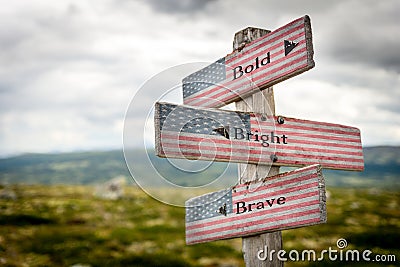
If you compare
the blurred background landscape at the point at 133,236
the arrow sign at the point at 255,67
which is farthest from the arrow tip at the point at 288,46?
the blurred background landscape at the point at 133,236

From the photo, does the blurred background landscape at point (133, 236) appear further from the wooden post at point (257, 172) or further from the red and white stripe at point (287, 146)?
the wooden post at point (257, 172)

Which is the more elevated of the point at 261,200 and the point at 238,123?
the point at 238,123

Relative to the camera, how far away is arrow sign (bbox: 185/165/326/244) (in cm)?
461

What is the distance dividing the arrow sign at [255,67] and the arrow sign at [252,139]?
0.51 m

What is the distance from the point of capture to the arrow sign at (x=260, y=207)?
15.1 feet

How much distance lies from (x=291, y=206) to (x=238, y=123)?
100cm

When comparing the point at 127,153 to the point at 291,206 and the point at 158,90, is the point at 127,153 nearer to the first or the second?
the point at 158,90

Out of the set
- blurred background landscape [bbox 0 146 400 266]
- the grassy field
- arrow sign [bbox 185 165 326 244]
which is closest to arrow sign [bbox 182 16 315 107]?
arrow sign [bbox 185 165 326 244]

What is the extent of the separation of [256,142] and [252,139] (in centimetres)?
6

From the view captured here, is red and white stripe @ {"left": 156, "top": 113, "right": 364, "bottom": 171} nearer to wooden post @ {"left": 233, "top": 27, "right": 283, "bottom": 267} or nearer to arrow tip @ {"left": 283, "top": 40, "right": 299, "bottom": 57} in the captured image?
wooden post @ {"left": 233, "top": 27, "right": 283, "bottom": 267}

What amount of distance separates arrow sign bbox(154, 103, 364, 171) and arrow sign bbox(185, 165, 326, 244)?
15.4 inches

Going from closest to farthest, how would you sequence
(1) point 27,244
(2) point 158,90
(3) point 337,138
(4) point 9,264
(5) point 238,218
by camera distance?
(2) point 158,90, (5) point 238,218, (3) point 337,138, (4) point 9,264, (1) point 27,244

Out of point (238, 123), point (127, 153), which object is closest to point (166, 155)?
point (127, 153)

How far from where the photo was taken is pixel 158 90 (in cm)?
494
